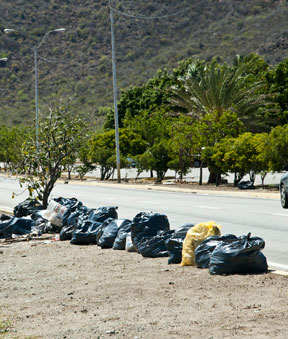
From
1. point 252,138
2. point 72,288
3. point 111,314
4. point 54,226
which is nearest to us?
point 111,314

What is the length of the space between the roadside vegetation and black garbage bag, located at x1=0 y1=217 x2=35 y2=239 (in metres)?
1.64

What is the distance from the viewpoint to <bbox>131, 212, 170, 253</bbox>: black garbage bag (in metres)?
11.3

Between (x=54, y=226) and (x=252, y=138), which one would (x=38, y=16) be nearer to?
(x=252, y=138)

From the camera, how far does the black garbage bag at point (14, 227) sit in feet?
50.0

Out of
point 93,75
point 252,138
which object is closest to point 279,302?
point 252,138

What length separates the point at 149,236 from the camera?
11.3 m

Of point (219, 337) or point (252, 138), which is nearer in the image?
point (219, 337)

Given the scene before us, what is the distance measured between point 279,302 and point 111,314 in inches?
66.4

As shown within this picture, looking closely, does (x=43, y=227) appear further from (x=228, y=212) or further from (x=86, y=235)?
(x=228, y=212)

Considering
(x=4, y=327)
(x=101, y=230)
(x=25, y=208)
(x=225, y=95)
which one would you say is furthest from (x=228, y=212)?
(x=225, y=95)

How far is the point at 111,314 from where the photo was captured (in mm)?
6938

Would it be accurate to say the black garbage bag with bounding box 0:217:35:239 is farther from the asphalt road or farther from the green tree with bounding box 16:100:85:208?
the asphalt road

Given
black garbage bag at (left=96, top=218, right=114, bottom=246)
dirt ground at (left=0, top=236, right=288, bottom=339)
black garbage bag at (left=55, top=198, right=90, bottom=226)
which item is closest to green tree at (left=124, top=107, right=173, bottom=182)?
black garbage bag at (left=55, top=198, right=90, bottom=226)

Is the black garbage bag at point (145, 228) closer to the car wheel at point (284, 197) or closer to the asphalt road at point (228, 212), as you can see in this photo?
the asphalt road at point (228, 212)
